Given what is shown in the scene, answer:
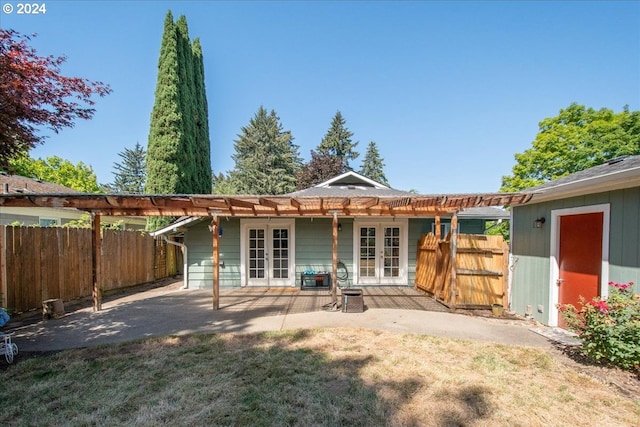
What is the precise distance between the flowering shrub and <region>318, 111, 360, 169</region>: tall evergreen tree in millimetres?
32170

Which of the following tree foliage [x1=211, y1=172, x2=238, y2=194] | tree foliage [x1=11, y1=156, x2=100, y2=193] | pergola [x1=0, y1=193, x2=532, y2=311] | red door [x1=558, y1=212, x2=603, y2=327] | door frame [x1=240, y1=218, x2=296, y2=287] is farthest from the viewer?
tree foliage [x1=211, y1=172, x2=238, y2=194]

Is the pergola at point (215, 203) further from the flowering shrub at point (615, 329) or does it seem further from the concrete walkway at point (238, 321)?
the flowering shrub at point (615, 329)

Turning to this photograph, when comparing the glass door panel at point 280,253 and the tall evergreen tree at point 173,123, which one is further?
the tall evergreen tree at point 173,123

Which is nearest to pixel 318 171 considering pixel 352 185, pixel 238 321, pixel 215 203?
pixel 352 185

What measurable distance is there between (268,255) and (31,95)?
6611 mm

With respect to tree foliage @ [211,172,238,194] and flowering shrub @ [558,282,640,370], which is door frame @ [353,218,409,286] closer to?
flowering shrub @ [558,282,640,370]

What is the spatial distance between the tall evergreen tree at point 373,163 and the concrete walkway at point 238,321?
3121 cm

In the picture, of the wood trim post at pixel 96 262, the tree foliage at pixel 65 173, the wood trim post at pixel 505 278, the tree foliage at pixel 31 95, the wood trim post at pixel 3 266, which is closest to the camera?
the tree foliage at pixel 31 95

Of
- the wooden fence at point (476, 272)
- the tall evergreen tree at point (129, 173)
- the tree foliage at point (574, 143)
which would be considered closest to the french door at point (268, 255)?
the wooden fence at point (476, 272)

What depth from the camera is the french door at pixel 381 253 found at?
947 cm

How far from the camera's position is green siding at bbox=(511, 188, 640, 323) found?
12.8ft

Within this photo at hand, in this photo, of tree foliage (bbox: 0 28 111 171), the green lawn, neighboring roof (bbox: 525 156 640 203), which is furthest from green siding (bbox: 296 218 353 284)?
tree foliage (bbox: 0 28 111 171)

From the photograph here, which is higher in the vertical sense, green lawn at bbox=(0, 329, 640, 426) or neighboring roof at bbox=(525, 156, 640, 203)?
neighboring roof at bbox=(525, 156, 640, 203)

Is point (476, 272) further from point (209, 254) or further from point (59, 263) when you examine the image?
point (59, 263)
